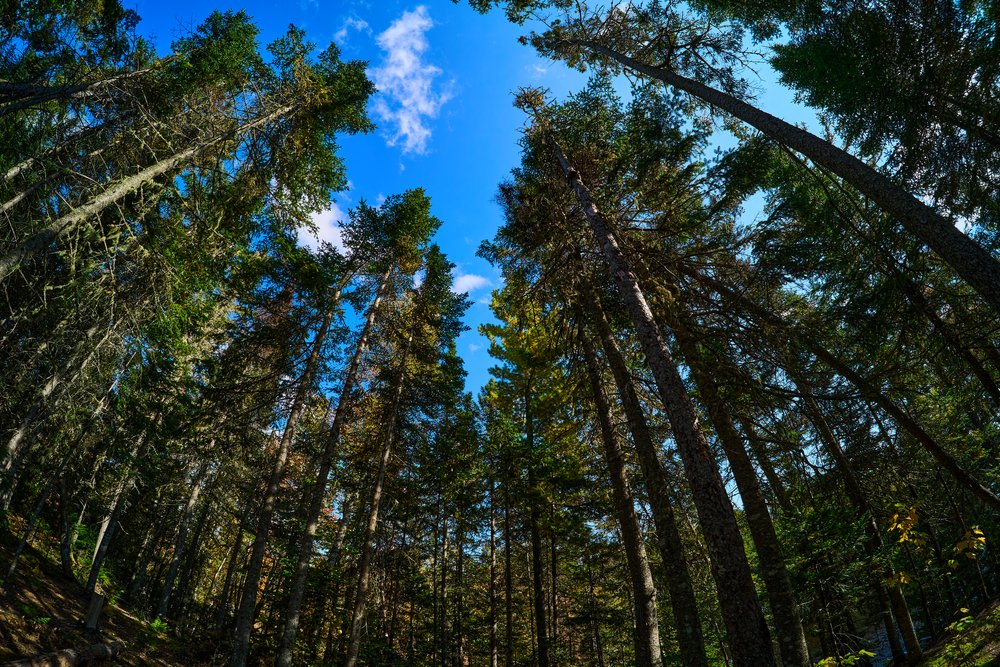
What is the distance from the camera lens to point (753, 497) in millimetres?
7621

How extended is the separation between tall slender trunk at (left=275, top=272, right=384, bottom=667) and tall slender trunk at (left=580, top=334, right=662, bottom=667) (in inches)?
295

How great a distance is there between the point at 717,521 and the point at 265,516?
35.7 ft

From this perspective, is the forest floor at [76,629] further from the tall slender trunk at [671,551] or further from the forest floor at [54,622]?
the tall slender trunk at [671,551]

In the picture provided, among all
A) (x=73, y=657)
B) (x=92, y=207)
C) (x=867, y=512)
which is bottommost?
(x=73, y=657)

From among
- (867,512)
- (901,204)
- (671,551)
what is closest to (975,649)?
(867,512)

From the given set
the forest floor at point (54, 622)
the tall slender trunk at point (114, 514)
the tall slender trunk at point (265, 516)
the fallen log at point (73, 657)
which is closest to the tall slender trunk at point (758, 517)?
the tall slender trunk at point (265, 516)

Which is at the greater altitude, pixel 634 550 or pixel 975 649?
pixel 634 550

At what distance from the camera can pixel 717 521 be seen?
458 cm

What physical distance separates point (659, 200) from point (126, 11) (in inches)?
494

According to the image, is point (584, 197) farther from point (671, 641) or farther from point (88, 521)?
point (88, 521)

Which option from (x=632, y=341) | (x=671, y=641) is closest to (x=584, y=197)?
(x=632, y=341)

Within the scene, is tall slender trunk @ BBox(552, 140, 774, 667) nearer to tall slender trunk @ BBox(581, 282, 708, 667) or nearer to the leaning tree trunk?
tall slender trunk @ BBox(581, 282, 708, 667)

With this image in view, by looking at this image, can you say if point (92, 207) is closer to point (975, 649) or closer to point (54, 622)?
point (54, 622)

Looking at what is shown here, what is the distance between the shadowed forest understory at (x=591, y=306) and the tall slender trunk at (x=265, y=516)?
89 millimetres
